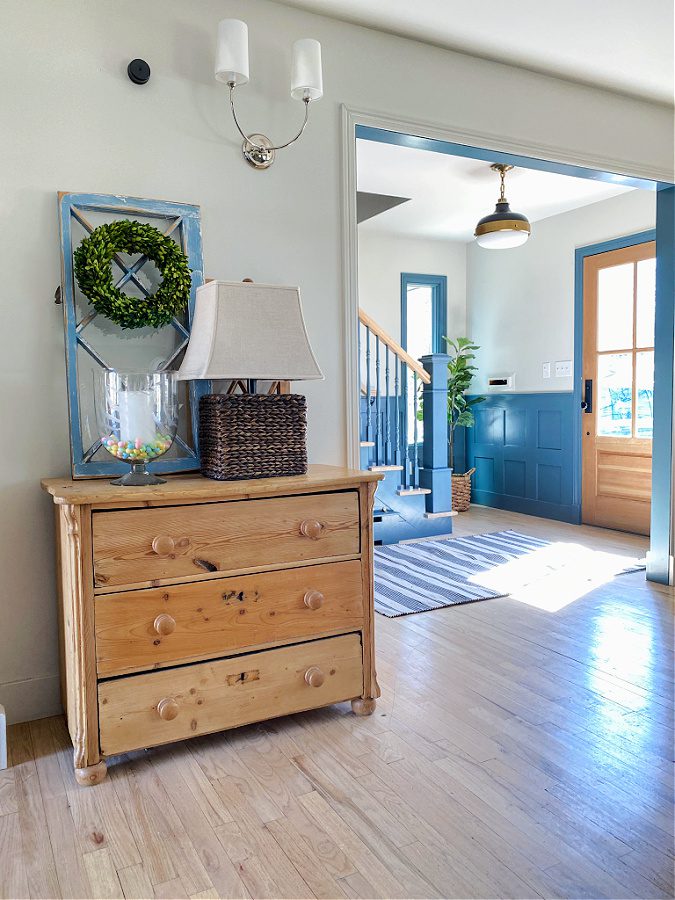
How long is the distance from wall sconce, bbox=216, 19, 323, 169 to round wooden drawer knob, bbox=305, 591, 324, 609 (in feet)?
4.96

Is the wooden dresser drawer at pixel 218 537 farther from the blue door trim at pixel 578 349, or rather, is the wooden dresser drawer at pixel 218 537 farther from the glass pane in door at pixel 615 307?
the blue door trim at pixel 578 349

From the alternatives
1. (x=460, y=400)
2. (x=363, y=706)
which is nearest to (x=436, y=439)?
(x=460, y=400)

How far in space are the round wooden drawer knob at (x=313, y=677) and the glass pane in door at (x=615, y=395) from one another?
12.2 feet

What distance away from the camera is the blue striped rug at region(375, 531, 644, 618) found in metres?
3.51

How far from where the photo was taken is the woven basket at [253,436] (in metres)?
2.11

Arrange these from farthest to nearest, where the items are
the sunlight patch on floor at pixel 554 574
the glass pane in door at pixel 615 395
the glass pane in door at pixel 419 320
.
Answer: the glass pane in door at pixel 419 320
the glass pane in door at pixel 615 395
the sunlight patch on floor at pixel 554 574

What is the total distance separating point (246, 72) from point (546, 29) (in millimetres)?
1286

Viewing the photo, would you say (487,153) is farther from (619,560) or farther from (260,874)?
(260,874)

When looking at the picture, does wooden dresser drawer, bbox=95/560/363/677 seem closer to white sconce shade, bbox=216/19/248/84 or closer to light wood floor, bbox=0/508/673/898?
light wood floor, bbox=0/508/673/898

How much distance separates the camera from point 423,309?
21.5 ft

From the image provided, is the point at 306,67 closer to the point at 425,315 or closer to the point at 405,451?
the point at 405,451

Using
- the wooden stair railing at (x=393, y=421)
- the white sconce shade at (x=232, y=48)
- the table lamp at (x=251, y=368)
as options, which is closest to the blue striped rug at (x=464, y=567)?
the wooden stair railing at (x=393, y=421)

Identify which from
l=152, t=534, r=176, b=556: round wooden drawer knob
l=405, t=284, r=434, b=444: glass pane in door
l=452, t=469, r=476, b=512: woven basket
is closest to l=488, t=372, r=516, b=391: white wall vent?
l=405, t=284, r=434, b=444: glass pane in door

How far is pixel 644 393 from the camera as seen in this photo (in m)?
4.85
